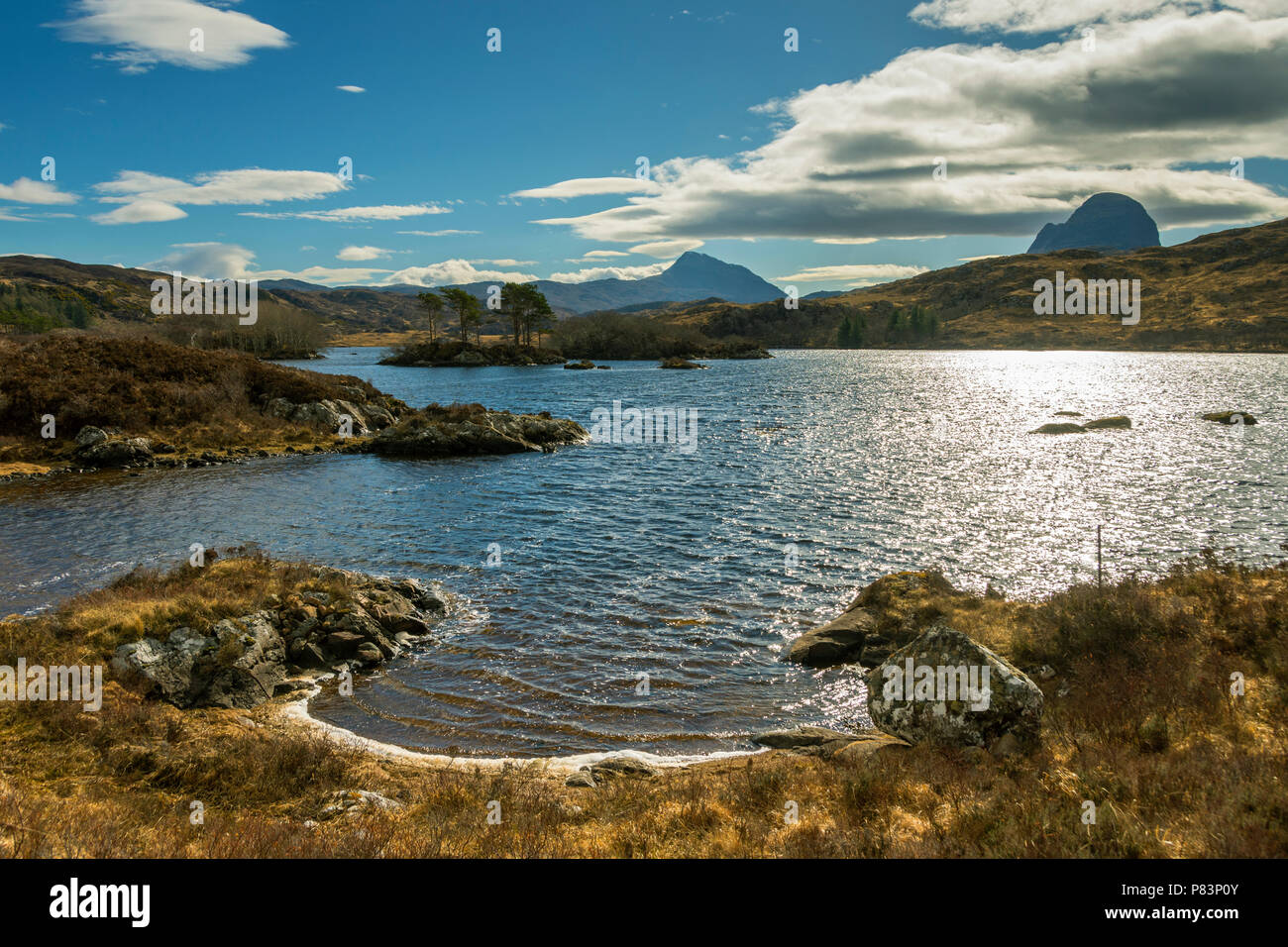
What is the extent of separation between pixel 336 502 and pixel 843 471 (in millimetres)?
29041

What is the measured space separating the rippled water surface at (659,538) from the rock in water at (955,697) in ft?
9.37

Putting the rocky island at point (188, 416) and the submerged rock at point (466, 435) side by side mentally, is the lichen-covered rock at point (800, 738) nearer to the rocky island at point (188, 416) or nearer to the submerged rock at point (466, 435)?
the submerged rock at point (466, 435)

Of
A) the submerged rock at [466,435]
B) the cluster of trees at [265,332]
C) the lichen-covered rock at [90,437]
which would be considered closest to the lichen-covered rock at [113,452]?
the lichen-covered rock at [90,437]

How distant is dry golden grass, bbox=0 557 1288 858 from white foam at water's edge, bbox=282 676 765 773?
382 mm

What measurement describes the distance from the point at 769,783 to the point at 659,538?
18.0 meters

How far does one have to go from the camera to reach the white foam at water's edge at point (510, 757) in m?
12.7

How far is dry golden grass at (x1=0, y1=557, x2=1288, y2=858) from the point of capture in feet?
25.3

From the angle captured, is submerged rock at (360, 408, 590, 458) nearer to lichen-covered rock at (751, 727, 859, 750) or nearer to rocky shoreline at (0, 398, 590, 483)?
rocky shoreline at (0, 398, 590, 483)

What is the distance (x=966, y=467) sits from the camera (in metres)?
43.1

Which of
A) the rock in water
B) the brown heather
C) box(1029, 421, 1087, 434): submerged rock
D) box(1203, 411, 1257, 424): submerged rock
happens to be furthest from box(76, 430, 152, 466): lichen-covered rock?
box(1203, 411, 1257, 424): submerged rock

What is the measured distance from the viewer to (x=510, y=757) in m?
13.4

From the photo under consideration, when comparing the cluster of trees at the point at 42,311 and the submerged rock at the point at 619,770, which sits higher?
the cluster of trees at the point at 42,311

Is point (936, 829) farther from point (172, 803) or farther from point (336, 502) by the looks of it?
point (336, 502)
